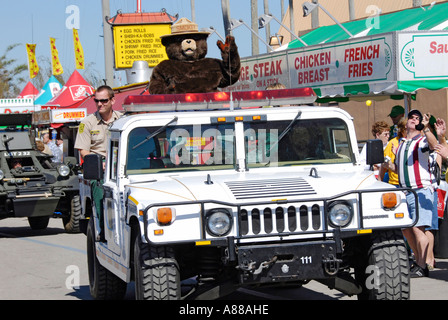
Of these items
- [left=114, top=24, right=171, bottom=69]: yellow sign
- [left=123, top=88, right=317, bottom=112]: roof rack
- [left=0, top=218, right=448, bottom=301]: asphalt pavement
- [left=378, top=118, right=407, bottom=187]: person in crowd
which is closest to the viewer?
[left=123, top=88, right=317, bottom=112]: roof rack

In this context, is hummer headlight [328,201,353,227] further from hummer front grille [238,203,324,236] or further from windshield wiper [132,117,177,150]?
windshield wiper [132,117,177,150]

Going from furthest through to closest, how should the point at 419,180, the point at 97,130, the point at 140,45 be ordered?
the point at 140,45 < the point at 97,130 < the point at 419,180

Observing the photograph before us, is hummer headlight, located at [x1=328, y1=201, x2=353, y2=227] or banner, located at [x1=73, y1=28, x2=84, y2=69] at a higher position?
banner, located at [x1=73, y1=28, x2=84, y2=69]

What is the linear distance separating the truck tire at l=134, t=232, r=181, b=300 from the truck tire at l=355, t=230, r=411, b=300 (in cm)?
141

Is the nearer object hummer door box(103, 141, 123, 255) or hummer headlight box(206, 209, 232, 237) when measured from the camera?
hummer headlight box(206, 209, 232, 237)

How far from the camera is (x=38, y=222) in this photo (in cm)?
1720

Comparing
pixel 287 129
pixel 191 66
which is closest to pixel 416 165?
pixel 287 129

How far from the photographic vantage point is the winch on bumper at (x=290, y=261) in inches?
245

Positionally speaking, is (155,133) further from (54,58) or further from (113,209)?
(54,58)

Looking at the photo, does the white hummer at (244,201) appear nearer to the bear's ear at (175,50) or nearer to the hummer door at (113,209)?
the hummer door at (113,209)

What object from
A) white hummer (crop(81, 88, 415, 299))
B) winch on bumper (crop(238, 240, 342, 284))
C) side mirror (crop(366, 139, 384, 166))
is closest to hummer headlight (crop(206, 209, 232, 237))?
white hummer (crop(81, 88, 415, 299))

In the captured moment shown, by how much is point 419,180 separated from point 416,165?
16 centimetres

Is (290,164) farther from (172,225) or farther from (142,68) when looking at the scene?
(142,68)

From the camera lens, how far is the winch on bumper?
623 cm
